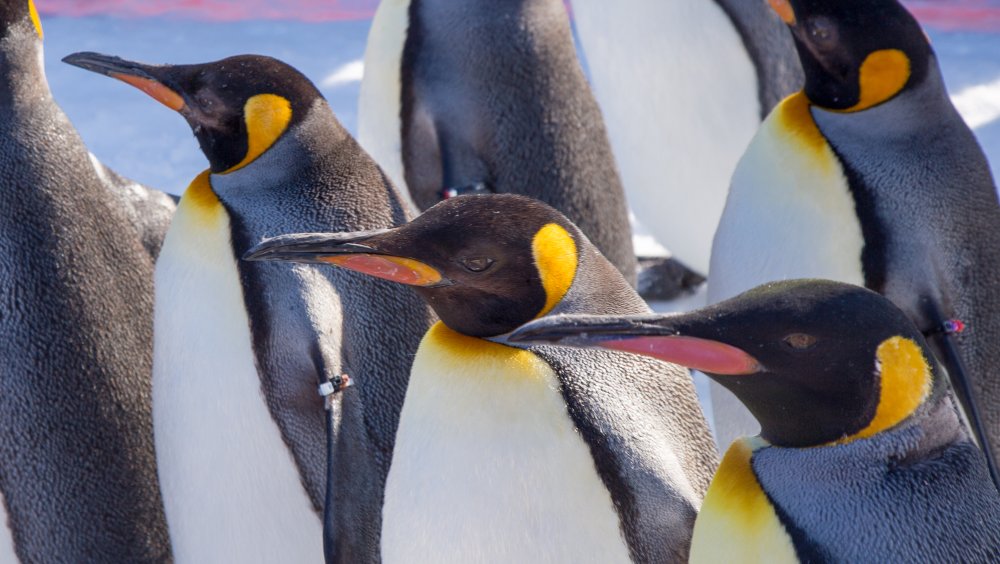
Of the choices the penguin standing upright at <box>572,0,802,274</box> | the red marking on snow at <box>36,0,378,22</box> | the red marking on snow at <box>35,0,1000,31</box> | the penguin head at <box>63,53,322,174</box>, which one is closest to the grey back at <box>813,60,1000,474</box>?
the penguin head at <box>63,53,322,174</box>

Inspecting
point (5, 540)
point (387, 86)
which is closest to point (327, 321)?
point (5, 540)

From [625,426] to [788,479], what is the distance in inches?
12.5

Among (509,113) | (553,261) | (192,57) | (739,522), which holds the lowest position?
(739,522)

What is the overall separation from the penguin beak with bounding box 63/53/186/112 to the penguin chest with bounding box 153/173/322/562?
0.14 m

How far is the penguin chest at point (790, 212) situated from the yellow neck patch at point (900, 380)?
33.6 inches

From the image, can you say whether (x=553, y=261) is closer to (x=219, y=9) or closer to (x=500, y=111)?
(x=500, y=111)

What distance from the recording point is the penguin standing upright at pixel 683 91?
10.7 feet

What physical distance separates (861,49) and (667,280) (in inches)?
68.8

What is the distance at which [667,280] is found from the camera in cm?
384

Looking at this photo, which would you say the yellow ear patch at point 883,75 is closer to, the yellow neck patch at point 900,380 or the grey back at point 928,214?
the grey back at point 928,214

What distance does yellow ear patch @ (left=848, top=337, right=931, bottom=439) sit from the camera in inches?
50.7

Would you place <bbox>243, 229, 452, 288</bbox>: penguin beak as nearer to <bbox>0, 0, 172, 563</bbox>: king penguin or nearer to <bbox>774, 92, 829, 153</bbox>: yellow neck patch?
<bbox>0, 0, 172, 563</bbox>: king penguin

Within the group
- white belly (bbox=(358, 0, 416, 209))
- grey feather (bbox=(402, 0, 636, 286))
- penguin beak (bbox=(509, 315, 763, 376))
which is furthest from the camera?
white belly (bbox=(358, 0, 416, 209))

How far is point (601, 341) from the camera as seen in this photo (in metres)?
1.27
